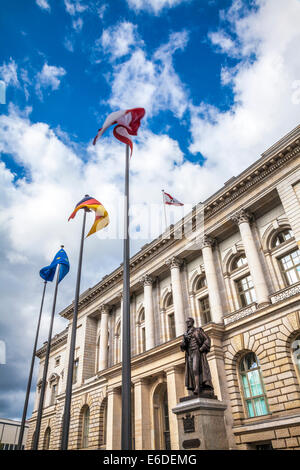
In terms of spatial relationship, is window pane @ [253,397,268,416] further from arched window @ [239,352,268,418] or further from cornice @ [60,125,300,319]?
cornice @ [60,125,300,319]

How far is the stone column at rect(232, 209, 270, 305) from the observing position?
2069 cm

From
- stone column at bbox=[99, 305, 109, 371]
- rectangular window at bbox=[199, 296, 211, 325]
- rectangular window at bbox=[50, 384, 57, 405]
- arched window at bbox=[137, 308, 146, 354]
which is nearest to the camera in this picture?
rectangular window at bbox=[199, 296, 211, 325]

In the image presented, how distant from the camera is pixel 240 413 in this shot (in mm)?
19000

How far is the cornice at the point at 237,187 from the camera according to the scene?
70.6ft

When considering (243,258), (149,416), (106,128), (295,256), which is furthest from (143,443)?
(106,128)

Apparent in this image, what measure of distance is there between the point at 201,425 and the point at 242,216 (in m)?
15.1

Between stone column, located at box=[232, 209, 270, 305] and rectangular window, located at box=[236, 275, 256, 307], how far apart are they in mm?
1910

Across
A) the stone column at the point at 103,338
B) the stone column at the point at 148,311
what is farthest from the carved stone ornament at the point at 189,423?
the stone column at the point at 103,338

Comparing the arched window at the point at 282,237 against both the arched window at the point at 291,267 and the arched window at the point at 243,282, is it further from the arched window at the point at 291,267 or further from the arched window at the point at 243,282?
the arched window at the point at 243,282

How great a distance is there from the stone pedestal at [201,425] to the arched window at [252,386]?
7.35 metres

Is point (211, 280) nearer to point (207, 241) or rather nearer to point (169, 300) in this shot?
point (207, 241)

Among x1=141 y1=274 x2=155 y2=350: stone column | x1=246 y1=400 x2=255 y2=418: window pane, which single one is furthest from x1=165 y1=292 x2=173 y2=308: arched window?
x1=246 y1=400 x2=255 y2=418: window pane
